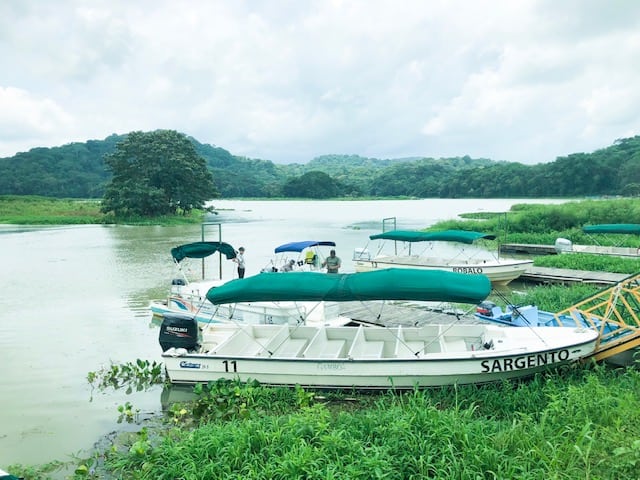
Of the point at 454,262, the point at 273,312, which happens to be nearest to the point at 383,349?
the point at 273,312

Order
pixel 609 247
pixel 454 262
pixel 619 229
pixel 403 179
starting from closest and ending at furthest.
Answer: pixel 454 262 → pixel 619 229 → pixel 609 247 → pixel 403 179

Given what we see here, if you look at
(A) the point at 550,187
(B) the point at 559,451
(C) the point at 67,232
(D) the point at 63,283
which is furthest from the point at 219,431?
(A) the point at 550,187

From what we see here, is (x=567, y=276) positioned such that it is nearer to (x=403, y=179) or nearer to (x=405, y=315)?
(x=405, y=315)

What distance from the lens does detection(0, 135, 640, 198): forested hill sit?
8075 centimetres

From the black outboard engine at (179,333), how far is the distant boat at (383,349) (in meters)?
0.02

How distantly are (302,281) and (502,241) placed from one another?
25.5 meters

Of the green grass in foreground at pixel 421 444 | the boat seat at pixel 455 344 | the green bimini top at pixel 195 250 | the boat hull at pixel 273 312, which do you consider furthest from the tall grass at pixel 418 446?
the green bimini top at pixel 195 250

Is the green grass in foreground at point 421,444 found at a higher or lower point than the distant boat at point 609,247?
lower

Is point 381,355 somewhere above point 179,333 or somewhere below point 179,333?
below

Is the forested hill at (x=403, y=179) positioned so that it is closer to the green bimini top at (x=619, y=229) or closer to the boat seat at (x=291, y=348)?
the green bimini top at (x=619, y=229)

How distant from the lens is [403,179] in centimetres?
14025

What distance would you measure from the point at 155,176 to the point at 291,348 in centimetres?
5845

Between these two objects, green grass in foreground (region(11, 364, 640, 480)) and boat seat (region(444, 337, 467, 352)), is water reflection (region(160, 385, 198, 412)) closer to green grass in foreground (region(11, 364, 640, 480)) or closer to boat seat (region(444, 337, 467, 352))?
green grass in foreground (region(11, 364, 640, 480))

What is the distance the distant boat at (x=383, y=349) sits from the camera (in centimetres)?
823
